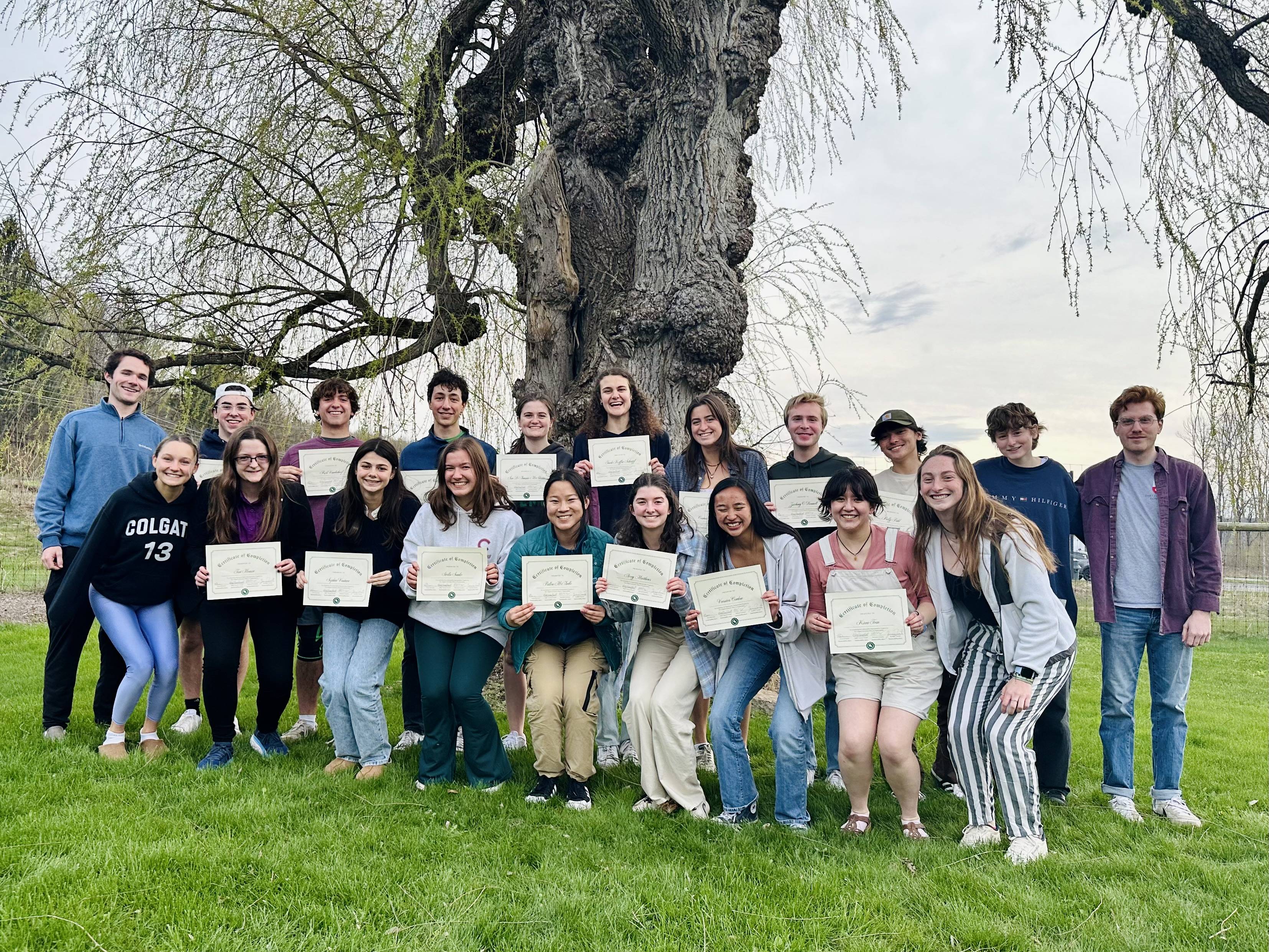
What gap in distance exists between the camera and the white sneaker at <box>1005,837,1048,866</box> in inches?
128

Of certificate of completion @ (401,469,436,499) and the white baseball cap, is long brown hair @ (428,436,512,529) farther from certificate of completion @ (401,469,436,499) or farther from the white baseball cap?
the white baseball cap

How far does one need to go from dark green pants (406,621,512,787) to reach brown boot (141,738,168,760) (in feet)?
4.60

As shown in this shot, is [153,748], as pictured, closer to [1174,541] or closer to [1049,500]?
[1049,500]

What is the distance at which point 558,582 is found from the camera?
12.8ft

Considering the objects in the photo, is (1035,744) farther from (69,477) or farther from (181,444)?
(69,477)

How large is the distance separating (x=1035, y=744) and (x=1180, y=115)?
4.37 m

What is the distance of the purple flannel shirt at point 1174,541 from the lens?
3.93m

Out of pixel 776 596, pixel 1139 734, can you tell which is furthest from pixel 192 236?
pixel 1139 734

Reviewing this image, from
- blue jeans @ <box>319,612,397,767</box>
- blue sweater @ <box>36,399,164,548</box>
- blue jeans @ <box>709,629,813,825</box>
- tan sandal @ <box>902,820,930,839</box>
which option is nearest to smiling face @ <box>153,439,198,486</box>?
blue sweater @ <box>36,399,164,548</box>

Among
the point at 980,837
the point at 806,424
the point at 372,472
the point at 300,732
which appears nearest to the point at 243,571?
the point at 372,472

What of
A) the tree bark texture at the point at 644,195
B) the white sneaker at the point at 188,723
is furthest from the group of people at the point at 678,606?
the tree bark texture at the point at 644,195

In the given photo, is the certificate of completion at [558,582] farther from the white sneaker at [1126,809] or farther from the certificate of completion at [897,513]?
the white sneaker at [1126,809]

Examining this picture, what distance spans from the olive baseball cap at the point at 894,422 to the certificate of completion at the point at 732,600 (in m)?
1.28

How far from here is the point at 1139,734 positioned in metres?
6.31
